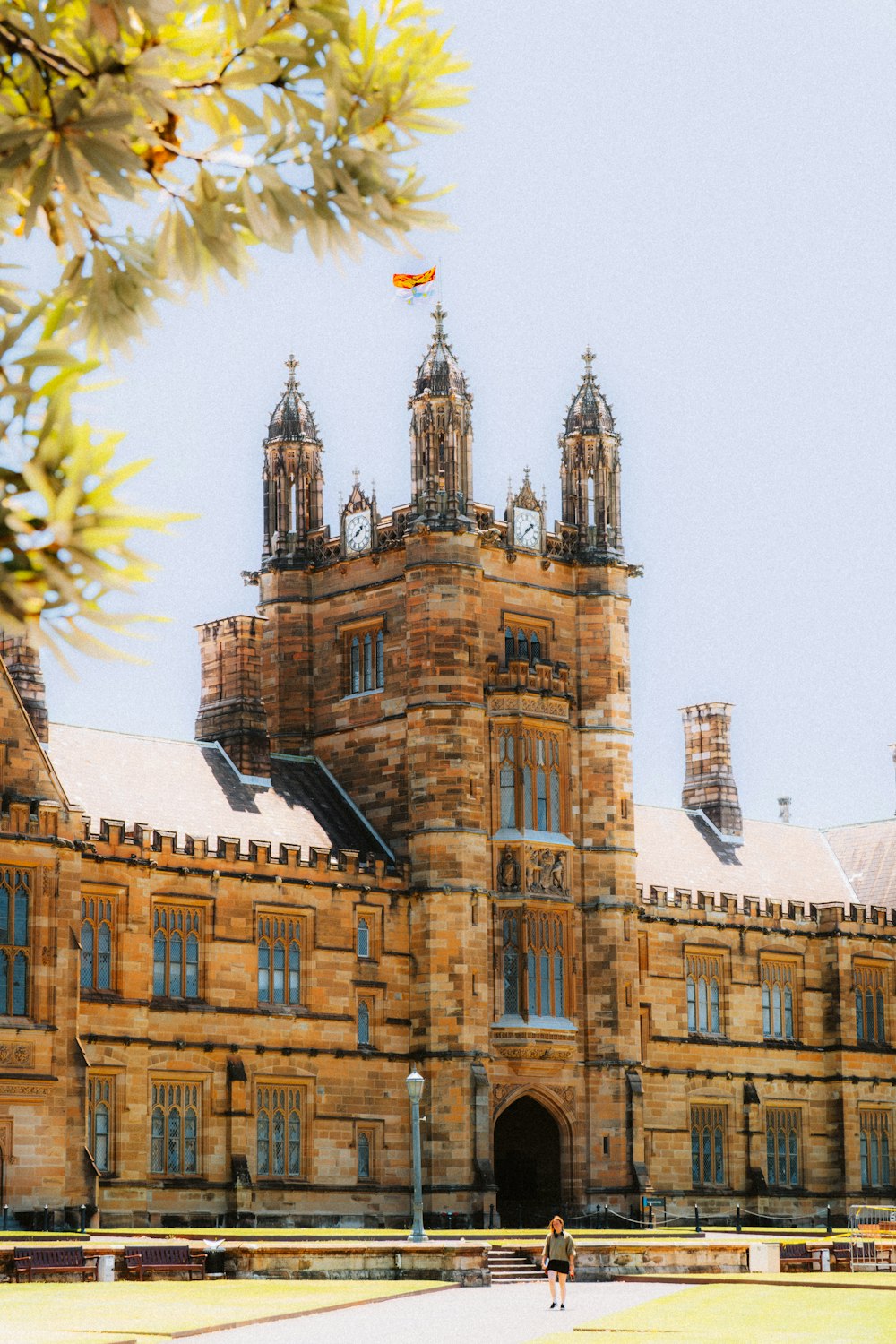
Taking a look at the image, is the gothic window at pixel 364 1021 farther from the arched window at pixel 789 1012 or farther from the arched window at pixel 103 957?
the arched window at pixel 789 1012

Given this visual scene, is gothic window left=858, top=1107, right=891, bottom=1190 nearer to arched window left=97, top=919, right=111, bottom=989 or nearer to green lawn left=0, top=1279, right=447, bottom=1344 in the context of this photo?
arched window left=97, top=919, right=111, bottom=989

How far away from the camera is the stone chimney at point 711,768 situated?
63.6m

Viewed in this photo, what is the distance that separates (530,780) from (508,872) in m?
2.41

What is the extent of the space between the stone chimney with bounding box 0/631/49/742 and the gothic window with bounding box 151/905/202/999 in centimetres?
481

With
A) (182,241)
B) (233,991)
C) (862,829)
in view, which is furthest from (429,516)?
(182,241)

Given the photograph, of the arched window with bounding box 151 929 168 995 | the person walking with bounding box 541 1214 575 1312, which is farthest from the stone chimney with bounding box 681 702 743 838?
the person walking with bounding box 541 1214 575 1312

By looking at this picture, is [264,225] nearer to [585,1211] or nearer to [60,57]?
[60,57]

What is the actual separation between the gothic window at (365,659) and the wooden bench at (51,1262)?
23189mm

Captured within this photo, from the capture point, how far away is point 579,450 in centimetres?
5516

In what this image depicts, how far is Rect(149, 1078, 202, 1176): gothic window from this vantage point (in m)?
44.1

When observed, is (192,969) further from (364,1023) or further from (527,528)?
(527,528)

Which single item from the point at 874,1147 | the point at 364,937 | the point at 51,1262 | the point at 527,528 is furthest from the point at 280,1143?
the point at 874,1147

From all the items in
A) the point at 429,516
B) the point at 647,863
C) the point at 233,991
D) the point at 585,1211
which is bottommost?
the point at 585,1211

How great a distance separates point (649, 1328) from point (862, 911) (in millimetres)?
36237
